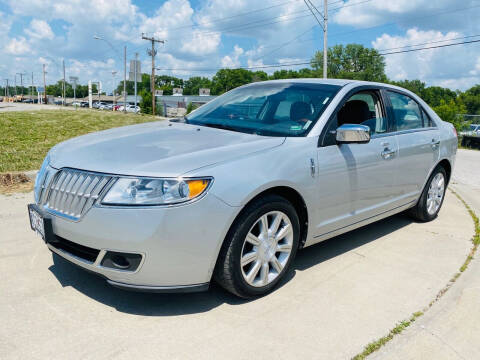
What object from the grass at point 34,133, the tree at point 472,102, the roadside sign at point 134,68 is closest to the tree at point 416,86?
the tree at point 472,102

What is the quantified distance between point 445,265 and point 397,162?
104cm

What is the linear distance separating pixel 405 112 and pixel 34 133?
936 centimetres

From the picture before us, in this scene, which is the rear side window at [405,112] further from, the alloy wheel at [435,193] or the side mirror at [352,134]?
the side mirror at [352,134]

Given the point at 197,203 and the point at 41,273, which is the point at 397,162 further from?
the point at 41,273

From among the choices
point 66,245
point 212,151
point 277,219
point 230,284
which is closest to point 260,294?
point 230,284

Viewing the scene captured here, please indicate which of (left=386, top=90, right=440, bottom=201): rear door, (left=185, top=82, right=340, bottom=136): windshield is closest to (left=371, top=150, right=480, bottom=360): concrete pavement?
(left=386, top=90, right=440, bottom=201): rear door

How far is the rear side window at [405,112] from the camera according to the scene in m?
4.45

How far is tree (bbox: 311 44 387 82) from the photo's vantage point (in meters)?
85.7

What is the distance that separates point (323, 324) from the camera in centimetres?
279

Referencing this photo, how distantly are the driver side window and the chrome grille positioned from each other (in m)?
2.16

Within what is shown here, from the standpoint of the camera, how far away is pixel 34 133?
10914mm

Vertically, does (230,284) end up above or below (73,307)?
above

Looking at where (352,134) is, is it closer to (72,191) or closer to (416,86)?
(72,191)

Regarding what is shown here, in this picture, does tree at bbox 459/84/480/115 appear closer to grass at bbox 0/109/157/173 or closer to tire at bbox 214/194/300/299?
grass at bbox 0/109/157/173
